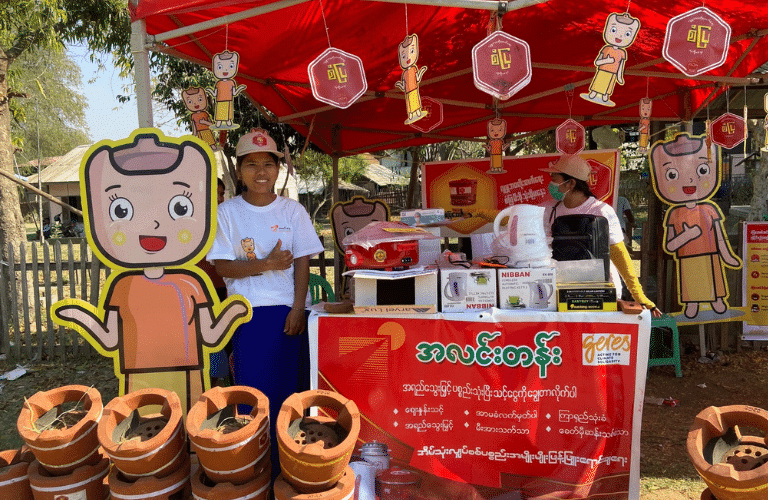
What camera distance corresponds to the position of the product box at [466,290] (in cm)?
257

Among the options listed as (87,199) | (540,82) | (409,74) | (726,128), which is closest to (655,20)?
(726,128)

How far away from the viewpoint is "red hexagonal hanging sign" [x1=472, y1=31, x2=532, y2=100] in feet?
8.37

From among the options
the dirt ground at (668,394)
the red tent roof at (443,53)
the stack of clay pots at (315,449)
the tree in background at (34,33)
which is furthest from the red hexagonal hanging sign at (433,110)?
the tree in background at (34,33)

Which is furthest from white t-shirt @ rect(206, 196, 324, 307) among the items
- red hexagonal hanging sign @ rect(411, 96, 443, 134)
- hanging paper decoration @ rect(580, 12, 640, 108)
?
red hexagonal hanging sign @ rect(411, 96, 443, 134)

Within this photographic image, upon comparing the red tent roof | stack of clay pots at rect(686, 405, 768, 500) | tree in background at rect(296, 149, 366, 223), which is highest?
tree in background at rect(296, 149, 366, 223)

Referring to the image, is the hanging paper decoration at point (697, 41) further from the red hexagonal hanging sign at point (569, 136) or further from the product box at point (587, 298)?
the red hexagonal hanging sign at point (569, 136)

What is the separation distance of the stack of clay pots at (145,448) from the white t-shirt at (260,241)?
25.2 inches

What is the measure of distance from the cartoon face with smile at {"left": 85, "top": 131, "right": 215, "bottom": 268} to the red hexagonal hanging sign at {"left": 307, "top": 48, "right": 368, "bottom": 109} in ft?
2.34

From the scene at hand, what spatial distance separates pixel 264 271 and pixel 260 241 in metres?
0.16

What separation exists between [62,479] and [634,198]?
18220 millimetres

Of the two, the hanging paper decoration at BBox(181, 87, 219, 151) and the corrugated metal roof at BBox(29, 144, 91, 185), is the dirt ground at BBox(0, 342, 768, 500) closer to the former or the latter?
the hanging paper decoration at BBox(181, 87, 219, 151)

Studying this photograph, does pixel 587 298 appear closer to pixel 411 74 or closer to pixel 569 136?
pixel 411 74

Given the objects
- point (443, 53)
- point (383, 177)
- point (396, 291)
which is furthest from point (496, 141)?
point (383, 177)

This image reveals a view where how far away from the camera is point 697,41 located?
2.43 metres
